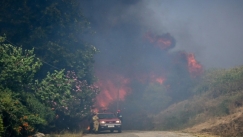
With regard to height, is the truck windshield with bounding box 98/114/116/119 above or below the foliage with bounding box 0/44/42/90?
below

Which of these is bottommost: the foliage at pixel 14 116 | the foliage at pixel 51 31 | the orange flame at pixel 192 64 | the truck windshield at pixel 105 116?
the foliage at pixel 14 116

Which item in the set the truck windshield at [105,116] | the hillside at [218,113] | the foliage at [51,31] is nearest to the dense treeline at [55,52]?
the foliage at [51,31]

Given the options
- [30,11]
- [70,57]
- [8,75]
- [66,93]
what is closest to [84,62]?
[70,57]

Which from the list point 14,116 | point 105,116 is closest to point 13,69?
point 14,116

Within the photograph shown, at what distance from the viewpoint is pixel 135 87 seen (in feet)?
157

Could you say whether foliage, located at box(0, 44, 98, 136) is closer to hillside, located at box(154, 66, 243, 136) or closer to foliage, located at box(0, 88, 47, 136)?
foliage, located at box(0, 88, 47, 136)

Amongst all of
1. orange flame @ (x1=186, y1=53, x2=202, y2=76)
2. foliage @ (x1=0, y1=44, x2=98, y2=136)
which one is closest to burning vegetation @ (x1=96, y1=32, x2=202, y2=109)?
orange flame @ (x1=186, y1=53, x2=202, y2=76)

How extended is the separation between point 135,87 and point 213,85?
15055 millimetres

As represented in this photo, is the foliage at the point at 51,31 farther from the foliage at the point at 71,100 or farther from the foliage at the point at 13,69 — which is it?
the foliage at the point at 13,69

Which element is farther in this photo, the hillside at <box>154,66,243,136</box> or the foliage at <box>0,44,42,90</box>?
the hillside at <box>154,66,243,136</box>

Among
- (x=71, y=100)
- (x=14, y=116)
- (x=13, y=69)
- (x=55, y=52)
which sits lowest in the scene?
(x=14, y=116)

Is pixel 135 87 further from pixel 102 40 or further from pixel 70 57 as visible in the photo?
pixel 70 57

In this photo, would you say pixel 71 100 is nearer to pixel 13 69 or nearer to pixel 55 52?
pixel 55 52

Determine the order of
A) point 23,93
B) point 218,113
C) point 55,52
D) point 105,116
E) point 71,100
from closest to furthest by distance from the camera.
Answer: point 23,93
point 71,100
point 218,113
point 55,52
point 105,116
